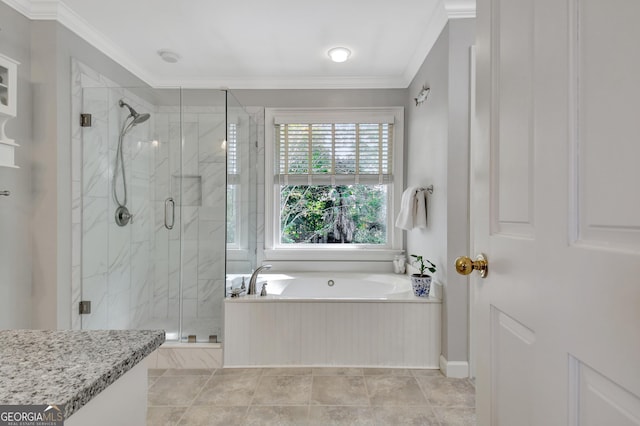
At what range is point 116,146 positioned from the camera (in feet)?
8.55

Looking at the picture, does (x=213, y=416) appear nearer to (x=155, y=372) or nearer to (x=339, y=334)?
(x=155, y=372)

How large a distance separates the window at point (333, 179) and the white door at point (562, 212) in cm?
252

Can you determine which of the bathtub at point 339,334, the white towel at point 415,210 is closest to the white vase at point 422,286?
the bathtub at point 339,334

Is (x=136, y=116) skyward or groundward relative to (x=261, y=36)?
groundward

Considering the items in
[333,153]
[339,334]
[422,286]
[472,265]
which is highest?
[333,153]

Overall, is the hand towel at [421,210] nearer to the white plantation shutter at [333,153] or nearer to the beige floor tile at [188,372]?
the white plantation shutter at [333,153]

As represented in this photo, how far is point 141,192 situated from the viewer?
265 cm

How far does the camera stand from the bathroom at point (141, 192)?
2.18 metres

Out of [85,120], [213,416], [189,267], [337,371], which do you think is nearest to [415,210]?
Result: [337,371]

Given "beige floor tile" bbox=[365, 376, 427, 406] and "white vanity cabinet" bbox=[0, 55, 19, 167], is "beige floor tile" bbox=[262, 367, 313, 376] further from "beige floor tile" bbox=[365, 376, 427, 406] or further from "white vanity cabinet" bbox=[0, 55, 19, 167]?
"white vanity cabinet" bbox=[0, 55, 19, 167]

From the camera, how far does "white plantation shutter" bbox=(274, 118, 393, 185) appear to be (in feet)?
11.2

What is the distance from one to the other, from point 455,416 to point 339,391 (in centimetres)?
69

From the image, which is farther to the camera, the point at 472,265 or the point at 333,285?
the point at 333,285

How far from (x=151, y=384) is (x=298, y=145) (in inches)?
95.9
